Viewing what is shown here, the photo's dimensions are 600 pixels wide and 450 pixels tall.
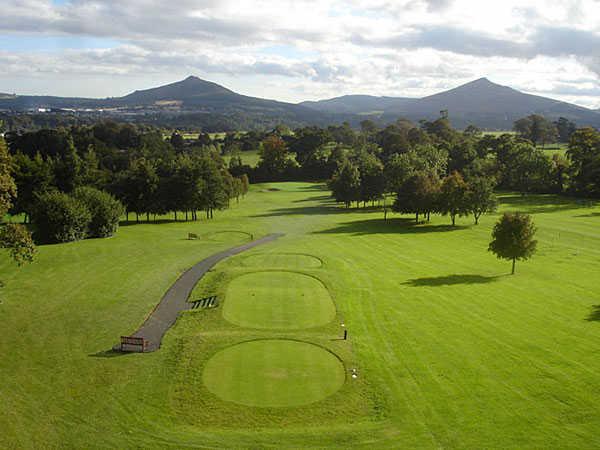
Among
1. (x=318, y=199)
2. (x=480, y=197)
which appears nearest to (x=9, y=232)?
(x=480, y=197)

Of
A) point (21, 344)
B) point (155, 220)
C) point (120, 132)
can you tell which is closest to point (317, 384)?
point (21, 344)

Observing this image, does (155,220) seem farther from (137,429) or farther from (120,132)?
(120,132)

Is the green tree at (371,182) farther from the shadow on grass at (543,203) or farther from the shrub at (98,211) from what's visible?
the shrub at (98,211)

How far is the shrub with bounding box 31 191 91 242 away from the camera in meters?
63.1

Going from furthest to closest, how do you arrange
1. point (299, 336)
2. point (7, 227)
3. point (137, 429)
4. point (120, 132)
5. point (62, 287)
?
point (120, 132)
point (62, 287)
point (299, 336)
point (7, 227)
point (137, 429)

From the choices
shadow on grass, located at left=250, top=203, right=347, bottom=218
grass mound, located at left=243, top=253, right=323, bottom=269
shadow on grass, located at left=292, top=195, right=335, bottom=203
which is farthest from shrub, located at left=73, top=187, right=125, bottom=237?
shadow on grass, located at left=292, top=195, right=335, bottom=203

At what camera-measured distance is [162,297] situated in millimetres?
40688

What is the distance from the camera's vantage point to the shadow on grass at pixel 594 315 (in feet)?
117

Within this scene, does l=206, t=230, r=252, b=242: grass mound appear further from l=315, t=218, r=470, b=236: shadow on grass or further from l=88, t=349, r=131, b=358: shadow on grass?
l=88, t=349, r=131, b=358: shadow on grass

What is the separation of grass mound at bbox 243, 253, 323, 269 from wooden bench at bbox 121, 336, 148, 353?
841 inches

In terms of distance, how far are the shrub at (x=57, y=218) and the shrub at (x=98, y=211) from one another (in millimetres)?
2879

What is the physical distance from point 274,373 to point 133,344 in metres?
9.93

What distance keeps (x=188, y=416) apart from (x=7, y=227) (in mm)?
17234

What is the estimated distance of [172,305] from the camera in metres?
38.8
